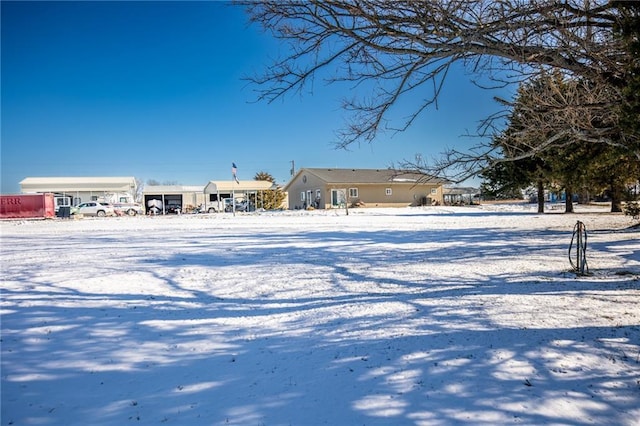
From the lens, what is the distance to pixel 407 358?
362cm

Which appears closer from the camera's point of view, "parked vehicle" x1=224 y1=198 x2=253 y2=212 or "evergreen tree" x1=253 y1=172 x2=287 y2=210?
"parked vehicle" x1=224 y1=198 x2=253 y2=212

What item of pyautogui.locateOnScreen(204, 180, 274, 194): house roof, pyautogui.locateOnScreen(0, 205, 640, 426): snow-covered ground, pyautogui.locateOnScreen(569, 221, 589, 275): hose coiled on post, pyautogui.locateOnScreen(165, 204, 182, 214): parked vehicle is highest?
pyautogui.locateOnScreen(204, 180, 274, 194): house roof

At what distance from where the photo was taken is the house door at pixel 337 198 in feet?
127

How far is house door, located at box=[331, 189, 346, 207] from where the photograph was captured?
3881cm

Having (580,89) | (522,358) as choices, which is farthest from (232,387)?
(580,89)

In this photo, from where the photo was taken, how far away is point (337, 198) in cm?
3912

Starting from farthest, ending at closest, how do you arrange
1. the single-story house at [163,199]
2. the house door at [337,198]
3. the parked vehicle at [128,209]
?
the single-story house at [163,199] < the house door at [337,198] < the parked vehicle at [128,209]

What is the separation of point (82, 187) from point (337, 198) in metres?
35.8

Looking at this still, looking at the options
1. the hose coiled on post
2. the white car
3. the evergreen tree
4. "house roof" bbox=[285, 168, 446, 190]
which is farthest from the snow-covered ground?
the evergreen tree

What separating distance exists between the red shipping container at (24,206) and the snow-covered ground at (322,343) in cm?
2743

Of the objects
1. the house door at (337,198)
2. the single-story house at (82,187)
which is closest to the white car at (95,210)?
the single-story house at (82,187)

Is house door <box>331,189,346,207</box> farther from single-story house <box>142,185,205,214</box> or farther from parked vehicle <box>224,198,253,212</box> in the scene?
single-story house <box>142,185,205,214</box>

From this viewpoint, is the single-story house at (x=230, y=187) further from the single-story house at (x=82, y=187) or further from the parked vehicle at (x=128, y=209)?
the single-story house at (x=82, y=187)

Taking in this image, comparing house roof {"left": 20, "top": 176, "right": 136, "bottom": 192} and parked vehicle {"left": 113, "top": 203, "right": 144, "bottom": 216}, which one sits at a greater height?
house roof {"left": 20, "top": 176, "right": 136, "bottom": 192}
